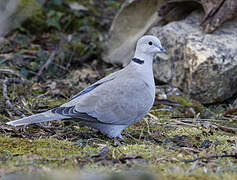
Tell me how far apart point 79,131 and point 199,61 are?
1979 mm

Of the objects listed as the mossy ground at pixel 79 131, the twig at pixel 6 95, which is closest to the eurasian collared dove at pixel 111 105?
the mossy ground at pixel 79 131

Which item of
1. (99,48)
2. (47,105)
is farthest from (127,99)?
(99,48)

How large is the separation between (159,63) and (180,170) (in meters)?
3.20

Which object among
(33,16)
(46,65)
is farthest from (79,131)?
(33,16)

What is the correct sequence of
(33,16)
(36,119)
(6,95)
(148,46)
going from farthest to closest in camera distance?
(33,16) → (6,95) → (148,46) → (36,119)

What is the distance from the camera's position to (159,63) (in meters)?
5.59

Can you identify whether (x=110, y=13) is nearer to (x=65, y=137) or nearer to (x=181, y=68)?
(x=181, y=68)

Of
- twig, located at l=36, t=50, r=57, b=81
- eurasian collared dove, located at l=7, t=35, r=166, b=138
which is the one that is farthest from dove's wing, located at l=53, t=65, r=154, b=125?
twig, located at l=36, t=50, r=57, b=81

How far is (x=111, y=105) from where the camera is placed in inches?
144

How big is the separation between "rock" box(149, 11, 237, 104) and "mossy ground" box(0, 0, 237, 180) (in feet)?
0.96

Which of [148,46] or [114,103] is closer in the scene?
[114,103]

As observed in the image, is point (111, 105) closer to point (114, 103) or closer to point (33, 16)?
point (114, 103)

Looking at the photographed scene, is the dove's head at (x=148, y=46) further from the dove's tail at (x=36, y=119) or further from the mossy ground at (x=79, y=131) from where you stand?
the dove's tail at (x=36, y=119)

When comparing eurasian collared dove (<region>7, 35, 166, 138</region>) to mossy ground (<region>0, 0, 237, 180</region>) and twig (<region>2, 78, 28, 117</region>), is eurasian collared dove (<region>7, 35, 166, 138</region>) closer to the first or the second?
mossy ground (<region>0, 0, 237, 180</region>)
